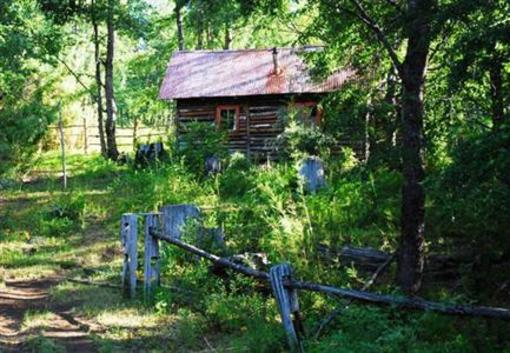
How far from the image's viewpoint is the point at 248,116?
22.2 m

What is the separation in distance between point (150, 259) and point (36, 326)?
158 cm

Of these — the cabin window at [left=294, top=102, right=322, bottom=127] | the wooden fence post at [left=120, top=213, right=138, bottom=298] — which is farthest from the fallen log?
the cabin window at [left=294, top=102, right=322, bottom=127]

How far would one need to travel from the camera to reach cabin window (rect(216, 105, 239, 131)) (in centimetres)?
2220

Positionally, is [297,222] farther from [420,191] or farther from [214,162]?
[214,162]

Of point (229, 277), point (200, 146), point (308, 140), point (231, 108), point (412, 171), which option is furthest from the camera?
point (231, 108)

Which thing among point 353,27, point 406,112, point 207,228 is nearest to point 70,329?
point 207,228

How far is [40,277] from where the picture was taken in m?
9.57

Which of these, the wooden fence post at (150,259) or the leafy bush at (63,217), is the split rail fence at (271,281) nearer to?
the wooden fence post at (150,259)

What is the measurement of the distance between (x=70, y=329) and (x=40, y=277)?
299cm

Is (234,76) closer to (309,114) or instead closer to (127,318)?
(309,114)

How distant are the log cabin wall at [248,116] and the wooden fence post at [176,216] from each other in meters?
12.8

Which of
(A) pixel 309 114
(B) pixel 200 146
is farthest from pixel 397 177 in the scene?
(A) pixel 309 114

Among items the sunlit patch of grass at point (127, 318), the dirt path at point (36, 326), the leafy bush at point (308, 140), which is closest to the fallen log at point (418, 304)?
the sunlit patch of grass at point (127, 318)

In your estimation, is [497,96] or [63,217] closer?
[497,96]
